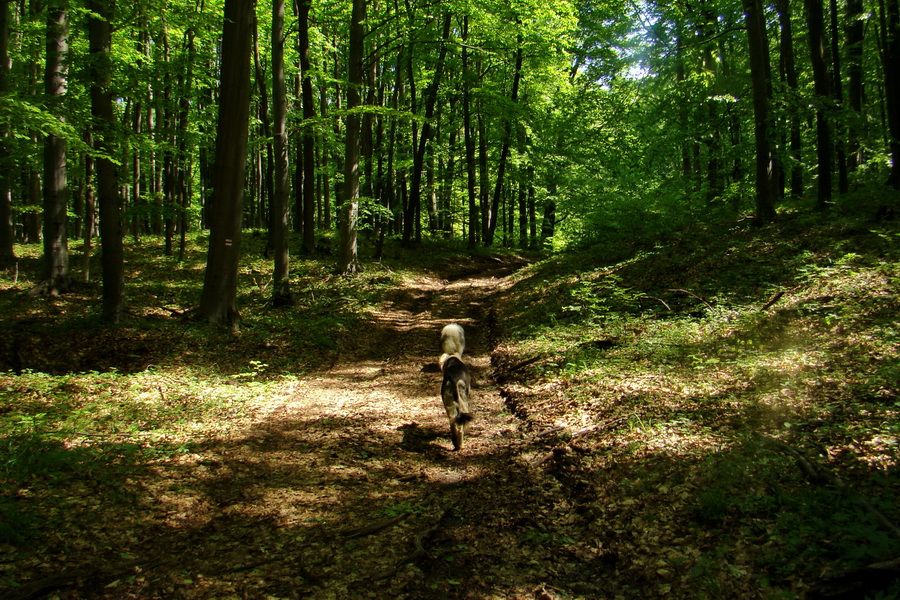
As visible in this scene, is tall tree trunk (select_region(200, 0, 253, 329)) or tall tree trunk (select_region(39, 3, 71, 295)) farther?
tall tree trunk (select_region(39, 3, 71, 295))

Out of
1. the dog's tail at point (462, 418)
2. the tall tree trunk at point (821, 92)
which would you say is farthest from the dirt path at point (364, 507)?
the tall tree trunk at point (821, 92)

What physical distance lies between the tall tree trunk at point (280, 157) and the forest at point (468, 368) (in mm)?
86

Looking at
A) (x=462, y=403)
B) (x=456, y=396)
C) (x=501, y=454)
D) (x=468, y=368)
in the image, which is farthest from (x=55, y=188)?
(x=501, y=454)

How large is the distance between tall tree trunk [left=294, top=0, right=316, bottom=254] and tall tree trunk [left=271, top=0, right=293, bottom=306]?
2.99 ft

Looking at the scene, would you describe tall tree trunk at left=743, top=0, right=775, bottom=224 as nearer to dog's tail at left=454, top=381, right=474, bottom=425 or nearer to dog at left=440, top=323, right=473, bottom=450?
dog at left=440, top=323, right=473, bottom=450

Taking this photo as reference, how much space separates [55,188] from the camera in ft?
38.7

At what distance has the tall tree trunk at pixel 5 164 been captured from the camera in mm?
10758

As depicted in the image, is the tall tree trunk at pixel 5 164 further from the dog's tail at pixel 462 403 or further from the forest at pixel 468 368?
the dog's tail at pixel 462 403

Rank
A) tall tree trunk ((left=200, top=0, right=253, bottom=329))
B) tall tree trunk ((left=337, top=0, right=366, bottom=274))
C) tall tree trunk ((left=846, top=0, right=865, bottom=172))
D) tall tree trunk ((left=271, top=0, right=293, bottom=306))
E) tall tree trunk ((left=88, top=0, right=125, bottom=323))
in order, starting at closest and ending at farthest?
tall tree trunk ((left=88, top=0, right=125, bottom=323)), tall tree trunk ((left=200, top=0, right=253, bottom=329)), tall tree trunk ((left=846, top=0, right=865, bottom=172)), tall tree trunk ((left=271, top=0, right=293, bottom=306)), tall tree trunk ((left=337, top=0, right=366, bottom=274))

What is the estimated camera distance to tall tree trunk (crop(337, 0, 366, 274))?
49.3 ft

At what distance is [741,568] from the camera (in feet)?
10.1

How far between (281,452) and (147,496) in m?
1.55

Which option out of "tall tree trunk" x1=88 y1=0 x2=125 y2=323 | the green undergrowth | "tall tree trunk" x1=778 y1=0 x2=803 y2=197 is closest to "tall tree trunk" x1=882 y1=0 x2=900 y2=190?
"tall tree trunk" x1=778 y1=0 x2=803 y2=197

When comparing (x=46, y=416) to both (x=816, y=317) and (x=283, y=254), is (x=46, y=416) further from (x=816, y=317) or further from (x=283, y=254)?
(x=816, y=317)
